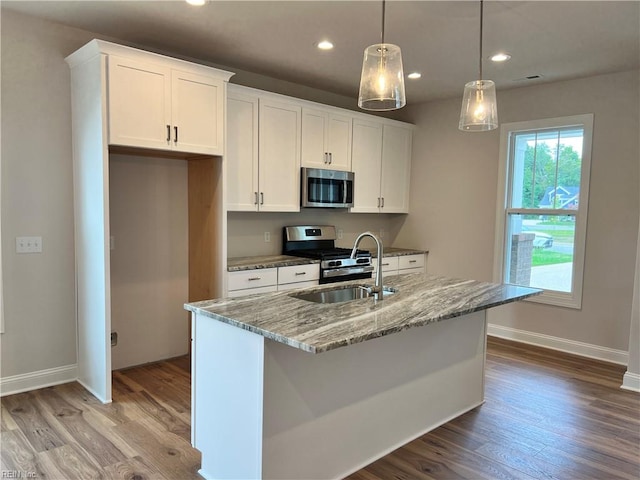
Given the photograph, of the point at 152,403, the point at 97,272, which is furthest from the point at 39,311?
the point at 152,403

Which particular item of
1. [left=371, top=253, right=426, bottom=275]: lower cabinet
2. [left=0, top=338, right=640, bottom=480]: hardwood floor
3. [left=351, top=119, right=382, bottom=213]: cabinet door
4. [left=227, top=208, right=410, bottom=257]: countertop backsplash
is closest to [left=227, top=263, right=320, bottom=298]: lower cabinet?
[left=227, top=208, right=410, bottom=257]: countertop backsplash

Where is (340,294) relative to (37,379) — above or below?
above

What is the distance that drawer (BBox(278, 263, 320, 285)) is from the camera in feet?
13.6

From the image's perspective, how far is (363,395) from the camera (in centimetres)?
247

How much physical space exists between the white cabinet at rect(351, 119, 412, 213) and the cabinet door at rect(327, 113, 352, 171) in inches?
3.7

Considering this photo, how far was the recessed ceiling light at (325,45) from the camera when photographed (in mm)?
3527

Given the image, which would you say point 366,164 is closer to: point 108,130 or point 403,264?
point 403,264

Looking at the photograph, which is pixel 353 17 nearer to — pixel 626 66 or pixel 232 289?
pixel 232 289

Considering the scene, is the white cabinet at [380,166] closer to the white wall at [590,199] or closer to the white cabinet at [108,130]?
the white wall at [590,199]

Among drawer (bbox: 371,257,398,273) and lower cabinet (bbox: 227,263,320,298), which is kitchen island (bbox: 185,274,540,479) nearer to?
lower cabinet (bbox: 227,263,320,298)

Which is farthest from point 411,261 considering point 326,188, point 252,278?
point 252,278

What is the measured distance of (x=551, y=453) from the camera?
104 inches

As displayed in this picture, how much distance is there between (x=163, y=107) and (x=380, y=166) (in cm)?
273

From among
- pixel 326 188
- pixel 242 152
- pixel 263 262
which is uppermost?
pixel 242 152
